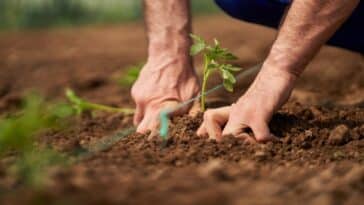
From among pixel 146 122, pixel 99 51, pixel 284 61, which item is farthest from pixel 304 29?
pixel 99 51

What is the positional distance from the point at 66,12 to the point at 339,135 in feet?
21.7

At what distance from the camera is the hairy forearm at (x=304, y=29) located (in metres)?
2.14

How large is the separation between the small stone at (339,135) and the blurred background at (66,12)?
609 centimetres

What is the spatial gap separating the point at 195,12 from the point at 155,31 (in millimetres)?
6750

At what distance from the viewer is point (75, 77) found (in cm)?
438

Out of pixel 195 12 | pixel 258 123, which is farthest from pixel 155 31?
pixel 195 12

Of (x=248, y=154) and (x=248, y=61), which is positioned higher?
(x=248, y=154)

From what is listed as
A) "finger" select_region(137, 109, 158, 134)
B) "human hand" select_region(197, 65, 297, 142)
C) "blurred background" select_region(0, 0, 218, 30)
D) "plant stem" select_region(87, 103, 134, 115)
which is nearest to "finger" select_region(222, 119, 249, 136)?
"human hand" select_region(197, 65, 297, 142)

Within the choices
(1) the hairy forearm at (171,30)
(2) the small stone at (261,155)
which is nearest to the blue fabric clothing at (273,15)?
(1) the hairy forearm at (171,30)

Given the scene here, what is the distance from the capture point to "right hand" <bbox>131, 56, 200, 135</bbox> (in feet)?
8.34

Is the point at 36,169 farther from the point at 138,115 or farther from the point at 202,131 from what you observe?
the point at 138,115

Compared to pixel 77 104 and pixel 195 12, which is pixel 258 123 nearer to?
pixel 77 104

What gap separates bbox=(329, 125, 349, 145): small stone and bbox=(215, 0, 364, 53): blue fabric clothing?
80 cm

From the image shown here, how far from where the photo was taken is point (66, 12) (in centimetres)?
852
